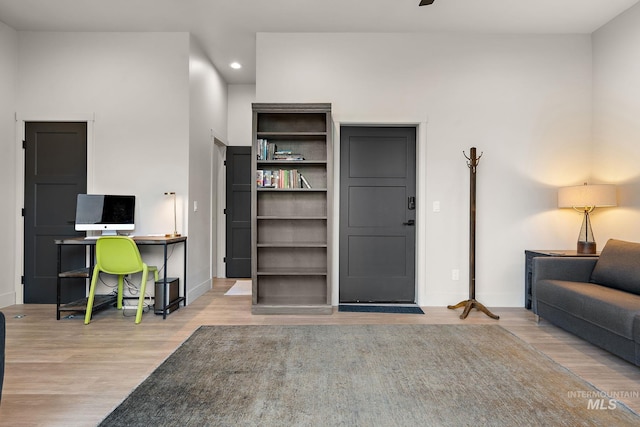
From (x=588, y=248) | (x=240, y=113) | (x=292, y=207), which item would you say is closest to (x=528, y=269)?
(x=588, y=248)

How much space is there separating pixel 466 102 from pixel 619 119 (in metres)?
1.54

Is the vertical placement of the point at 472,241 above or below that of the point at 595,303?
above

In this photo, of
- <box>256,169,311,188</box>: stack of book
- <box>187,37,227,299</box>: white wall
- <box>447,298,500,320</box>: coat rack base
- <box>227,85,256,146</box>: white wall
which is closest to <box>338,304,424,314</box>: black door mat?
<box>447,298,500,320</box>: coat rack base

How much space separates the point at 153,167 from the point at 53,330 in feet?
6.21

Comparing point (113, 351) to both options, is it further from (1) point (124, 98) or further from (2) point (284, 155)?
(1) point (124, 98)

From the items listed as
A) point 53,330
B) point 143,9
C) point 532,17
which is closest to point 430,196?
point 532,17

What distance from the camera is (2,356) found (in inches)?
62.6

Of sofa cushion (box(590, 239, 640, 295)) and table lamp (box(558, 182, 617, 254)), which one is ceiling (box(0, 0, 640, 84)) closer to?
table lamp (box(558, 182, 617, 254))

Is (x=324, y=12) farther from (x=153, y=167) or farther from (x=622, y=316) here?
(x=622, y=316)

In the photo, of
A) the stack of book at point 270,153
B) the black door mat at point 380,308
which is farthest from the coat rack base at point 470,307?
the stack of book at point 270,153

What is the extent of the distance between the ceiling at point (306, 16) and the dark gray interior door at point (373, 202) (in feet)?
3.85

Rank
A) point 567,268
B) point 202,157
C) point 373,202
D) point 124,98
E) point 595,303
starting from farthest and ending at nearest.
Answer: point 202,157
point 373,202
point 124,98
point 567,268
point 595,303

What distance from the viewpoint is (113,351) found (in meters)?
2.94

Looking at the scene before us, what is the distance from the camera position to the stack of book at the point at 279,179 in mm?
4133
